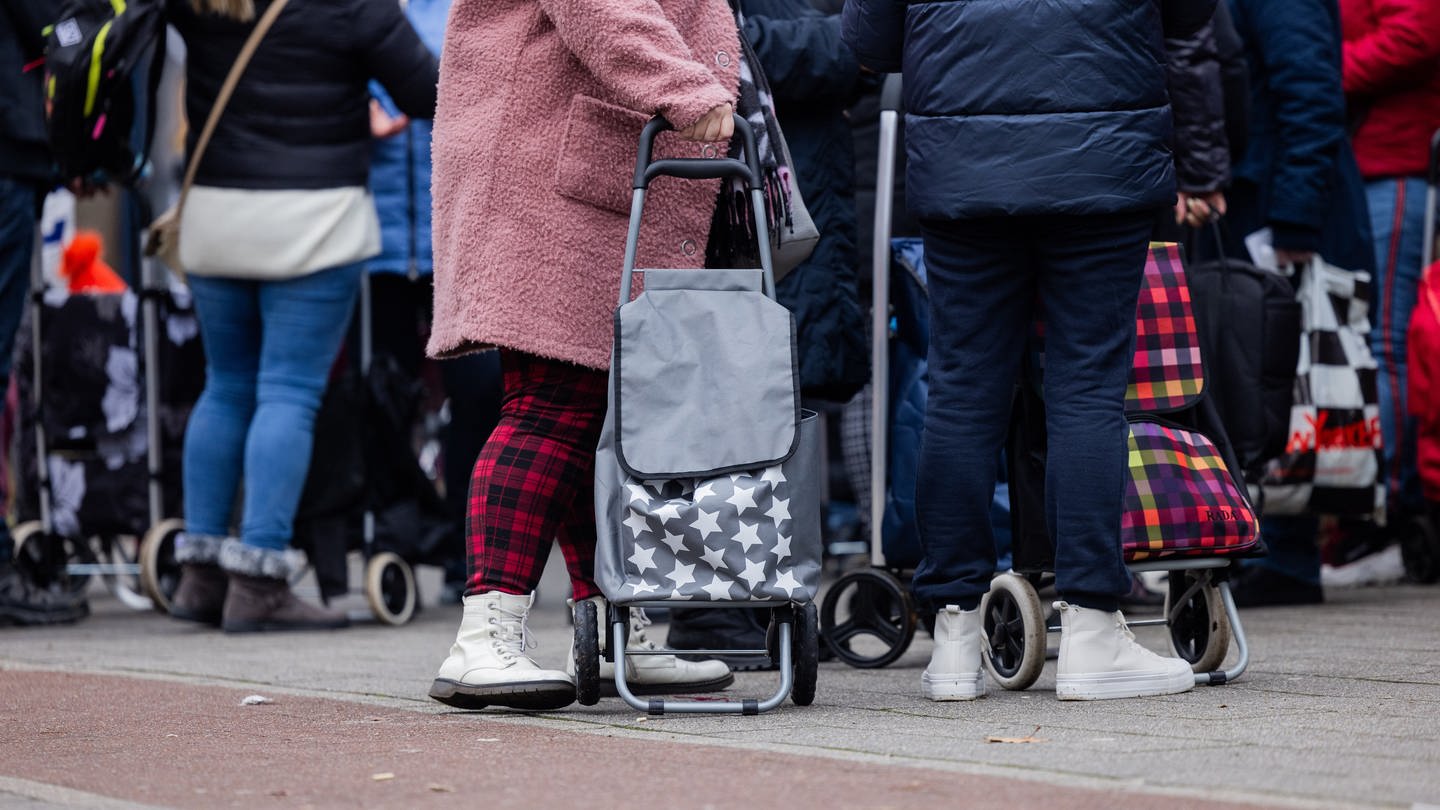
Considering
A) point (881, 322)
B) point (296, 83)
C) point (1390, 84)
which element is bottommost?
point (881, 322)

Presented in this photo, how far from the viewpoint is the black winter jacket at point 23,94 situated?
6617 millimetres

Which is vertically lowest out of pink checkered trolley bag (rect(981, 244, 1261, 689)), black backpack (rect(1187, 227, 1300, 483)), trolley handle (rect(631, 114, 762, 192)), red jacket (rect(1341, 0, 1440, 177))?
pink checkered trolley bag (rect(981, 244, 1261, 689))

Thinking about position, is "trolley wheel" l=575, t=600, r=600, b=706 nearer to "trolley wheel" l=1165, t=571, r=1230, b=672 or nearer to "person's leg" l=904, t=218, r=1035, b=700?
"person's leg" l=904, t=218, r=1035, b=700

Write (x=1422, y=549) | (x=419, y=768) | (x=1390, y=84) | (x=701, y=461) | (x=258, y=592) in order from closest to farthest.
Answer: (x=419, y=768) < (x=701, y=461) < (x=258, y=592) < (x=1390, y=84) < (x=1422, y=549)

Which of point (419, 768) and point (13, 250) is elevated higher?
point (13, 250)

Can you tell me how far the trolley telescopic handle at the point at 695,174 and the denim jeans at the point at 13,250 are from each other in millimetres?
3286

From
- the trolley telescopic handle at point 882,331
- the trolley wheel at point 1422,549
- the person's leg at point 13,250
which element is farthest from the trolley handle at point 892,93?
the trolley wheel at point 1422,549

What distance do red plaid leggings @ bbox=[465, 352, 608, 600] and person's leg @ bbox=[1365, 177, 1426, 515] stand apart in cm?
403

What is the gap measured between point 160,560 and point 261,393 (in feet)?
3.70

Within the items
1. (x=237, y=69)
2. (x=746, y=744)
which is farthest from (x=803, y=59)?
(x=237, y=69)

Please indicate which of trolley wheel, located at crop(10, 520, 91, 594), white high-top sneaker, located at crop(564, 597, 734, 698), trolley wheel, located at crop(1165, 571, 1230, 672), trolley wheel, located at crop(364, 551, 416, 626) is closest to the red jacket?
trolley wheel, located at crop(1165, 571, 1230, 672)

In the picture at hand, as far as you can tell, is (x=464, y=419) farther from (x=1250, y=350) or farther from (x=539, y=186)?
(x=539, y=186)

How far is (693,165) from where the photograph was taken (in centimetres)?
399

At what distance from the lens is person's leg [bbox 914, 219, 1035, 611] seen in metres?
4.22
